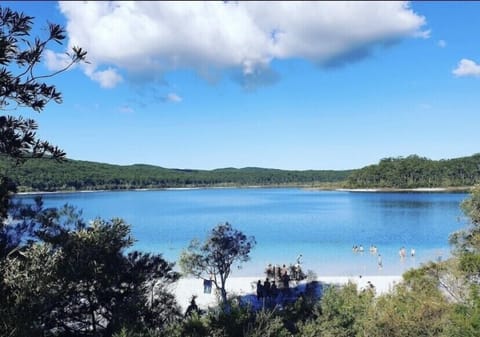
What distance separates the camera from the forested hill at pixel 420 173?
140m

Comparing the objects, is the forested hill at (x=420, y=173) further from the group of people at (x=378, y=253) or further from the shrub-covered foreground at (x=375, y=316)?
the shrub-covered foreground at (x=375, y=316)

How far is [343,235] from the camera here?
155 ft

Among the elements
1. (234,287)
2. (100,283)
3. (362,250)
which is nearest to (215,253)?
(234,287)

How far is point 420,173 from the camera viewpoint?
477 feet

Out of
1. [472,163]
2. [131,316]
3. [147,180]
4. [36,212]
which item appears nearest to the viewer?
[131,316]

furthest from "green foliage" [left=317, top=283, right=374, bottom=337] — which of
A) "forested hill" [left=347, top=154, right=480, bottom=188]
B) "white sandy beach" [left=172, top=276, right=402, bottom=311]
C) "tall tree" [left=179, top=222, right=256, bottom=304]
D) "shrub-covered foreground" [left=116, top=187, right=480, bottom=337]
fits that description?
"forested hill" [left=347, top=154, right=480, bottom=188]

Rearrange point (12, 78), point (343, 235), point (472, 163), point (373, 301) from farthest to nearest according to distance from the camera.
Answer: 1. point (472, 163)
2. point (343, 235)
3. point (373, 301)
4. point (12, 78)

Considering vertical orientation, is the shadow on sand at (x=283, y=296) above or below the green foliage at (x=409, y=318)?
below

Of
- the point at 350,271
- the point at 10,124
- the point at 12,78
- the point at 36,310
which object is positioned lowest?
the point at 350,271

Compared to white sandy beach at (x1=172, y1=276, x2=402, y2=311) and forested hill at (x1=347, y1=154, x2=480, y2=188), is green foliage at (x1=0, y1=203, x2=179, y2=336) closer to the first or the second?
white sandy beach at (x1=172, y1=276, x2=402, y2=311)

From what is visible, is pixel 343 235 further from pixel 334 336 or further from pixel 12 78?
pixel 12 78

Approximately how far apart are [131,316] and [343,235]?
128ft

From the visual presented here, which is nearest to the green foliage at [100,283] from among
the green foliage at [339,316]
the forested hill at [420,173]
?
→ the green foliage at [339,316]

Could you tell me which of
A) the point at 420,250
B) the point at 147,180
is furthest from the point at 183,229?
the point at 147,180
